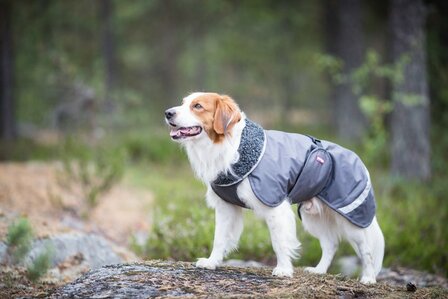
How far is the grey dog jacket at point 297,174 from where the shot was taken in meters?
4.50

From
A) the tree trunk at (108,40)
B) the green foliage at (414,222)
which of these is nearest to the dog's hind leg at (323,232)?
the green foliage at (414,222)

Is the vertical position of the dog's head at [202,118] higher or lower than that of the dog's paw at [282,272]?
higher

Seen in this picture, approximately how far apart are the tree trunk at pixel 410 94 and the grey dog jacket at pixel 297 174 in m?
5.74

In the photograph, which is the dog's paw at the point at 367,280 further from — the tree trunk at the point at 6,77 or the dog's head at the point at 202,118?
the tree trunk at the point at 6,77

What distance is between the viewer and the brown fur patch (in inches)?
177

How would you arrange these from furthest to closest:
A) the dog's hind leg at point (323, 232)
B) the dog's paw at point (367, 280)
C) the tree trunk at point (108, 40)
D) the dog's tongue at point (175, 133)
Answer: the tree trunk at point (108, 40), the dog's hind leg at point (323, 232), the dog's paw at point (367, 280), the dog's tongue at point (175, 133)

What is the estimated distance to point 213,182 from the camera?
459 cm

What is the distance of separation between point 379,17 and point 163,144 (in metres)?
7.82

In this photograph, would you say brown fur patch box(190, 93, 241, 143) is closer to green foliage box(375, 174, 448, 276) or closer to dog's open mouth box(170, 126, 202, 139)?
dog's open mouth box(170, 126, 202, 139)

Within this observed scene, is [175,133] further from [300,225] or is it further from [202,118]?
[300,225]

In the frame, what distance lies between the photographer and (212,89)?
2770 cm

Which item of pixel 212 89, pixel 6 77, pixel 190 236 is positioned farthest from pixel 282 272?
pixel 212 89

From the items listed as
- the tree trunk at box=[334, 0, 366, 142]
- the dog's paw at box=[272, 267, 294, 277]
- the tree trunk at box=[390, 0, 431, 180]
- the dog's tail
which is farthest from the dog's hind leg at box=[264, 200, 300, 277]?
the tree trunk at box=[334, 0, 366, 142]

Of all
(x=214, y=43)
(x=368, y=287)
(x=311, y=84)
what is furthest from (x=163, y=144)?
(x=311, y=84)
